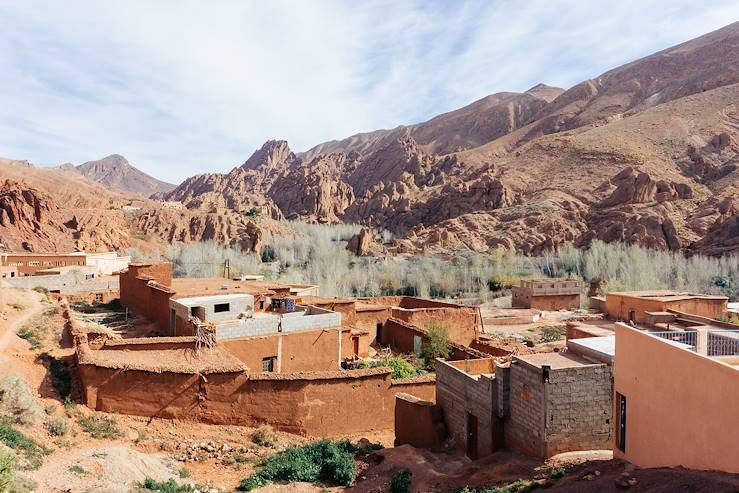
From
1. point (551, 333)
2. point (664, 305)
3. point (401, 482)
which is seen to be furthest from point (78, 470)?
point (551, 333)

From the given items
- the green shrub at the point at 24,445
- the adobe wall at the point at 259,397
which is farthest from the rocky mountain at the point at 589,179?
the green shrub at the point at 24,445

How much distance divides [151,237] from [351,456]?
234 feet

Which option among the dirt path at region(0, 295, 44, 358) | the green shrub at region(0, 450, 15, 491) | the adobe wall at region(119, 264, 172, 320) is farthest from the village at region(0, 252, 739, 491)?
the green shrub at region(0, 450, 15, 491)

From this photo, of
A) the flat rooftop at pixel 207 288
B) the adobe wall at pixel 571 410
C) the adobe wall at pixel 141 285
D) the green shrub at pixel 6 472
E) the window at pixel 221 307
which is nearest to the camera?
the green shrub at pixel 6 472

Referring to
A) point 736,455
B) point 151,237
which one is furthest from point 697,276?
point 151,237

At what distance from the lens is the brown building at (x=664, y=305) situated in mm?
27844

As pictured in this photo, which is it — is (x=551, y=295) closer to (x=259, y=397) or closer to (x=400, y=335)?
(x=400, y=335)

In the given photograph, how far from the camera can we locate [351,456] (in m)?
13.7

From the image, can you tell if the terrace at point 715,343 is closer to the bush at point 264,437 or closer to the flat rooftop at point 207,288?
the bush at point 264,437

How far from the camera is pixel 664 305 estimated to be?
1074 inches

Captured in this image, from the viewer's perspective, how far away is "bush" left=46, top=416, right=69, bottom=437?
11945 millimetres

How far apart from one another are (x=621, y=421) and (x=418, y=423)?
583cm

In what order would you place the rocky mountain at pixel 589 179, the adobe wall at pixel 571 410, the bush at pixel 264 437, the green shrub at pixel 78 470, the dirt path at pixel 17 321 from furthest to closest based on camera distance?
the rocky mountain at pixel 589 179 → the dirt path at pixel 17 321 → the bush at pixel 264 437 → the adobe wall at pixel 571 410 → the green shrub at pixel 78 470

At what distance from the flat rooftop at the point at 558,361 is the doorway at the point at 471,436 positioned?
2.20 metres
